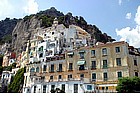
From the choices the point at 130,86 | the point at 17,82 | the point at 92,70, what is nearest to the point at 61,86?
the point at 92,70

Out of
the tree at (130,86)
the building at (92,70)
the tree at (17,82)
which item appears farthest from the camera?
the tree at (17,82)

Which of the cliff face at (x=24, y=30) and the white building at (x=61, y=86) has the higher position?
the cliff face at (x=24, y=30)

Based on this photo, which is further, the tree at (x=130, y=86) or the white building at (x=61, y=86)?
the white building at (x=61, y=86)

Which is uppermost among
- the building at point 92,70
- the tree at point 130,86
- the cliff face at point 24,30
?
the cliff face at point 24,30

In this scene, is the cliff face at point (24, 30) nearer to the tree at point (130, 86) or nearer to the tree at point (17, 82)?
the tree at point (17, 82)

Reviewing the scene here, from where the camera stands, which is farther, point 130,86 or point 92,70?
point 92,70

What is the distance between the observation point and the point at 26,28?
7891mm

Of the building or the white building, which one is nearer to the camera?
the building

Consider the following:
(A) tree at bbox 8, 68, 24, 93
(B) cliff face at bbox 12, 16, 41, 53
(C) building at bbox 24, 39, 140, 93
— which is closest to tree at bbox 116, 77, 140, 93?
(C) building at bbox 24, 39, 140, 93

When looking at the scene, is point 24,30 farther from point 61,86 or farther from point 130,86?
point 130,86

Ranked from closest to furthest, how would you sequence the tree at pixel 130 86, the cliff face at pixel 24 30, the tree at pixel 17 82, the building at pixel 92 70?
the tree at pixel 130 86 → the building at pixel 92 70 → the tree at pixel 17 82 → the cliff face at pixel 24 30

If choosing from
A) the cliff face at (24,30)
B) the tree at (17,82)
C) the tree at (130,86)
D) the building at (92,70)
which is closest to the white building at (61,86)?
the building at (92,70)

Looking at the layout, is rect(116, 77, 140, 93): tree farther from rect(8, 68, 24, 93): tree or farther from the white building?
rect(8, 68, 24, 93): tree
